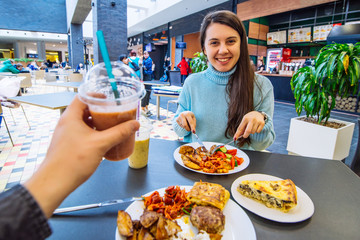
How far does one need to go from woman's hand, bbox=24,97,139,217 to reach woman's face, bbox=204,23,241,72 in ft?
3.84

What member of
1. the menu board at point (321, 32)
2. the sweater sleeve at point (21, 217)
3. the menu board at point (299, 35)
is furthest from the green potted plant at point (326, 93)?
the menu board at point (299, 35)

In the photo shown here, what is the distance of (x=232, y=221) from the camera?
661 millimetres

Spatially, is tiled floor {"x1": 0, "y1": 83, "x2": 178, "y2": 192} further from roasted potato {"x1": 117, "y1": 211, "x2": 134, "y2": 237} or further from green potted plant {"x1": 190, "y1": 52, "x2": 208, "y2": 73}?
roasted potato {"x1": 117, "y1": 211, "x2": 134, "y2": 237}

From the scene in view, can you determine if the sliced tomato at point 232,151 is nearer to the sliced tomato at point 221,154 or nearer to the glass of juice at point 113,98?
the sliced tomato at point 221,154

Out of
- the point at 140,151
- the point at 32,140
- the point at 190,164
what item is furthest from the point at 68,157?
the point at 32,140

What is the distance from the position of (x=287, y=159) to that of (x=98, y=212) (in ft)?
3.26

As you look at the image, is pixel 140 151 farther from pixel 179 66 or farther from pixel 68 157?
pixel 179 66

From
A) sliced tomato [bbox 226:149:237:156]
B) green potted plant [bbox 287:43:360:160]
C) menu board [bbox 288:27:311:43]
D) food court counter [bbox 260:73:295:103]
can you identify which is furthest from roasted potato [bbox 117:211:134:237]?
menu board [bbox 288:27:311:43]

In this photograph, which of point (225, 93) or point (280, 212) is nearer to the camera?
point (280, 212)

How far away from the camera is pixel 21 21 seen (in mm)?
15648

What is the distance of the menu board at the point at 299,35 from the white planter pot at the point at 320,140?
7064 millimetres

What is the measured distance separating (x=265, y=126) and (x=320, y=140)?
5.00 ft

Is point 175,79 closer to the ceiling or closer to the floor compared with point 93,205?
closer to the ceiling

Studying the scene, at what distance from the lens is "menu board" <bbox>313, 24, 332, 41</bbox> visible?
24.0 ft
